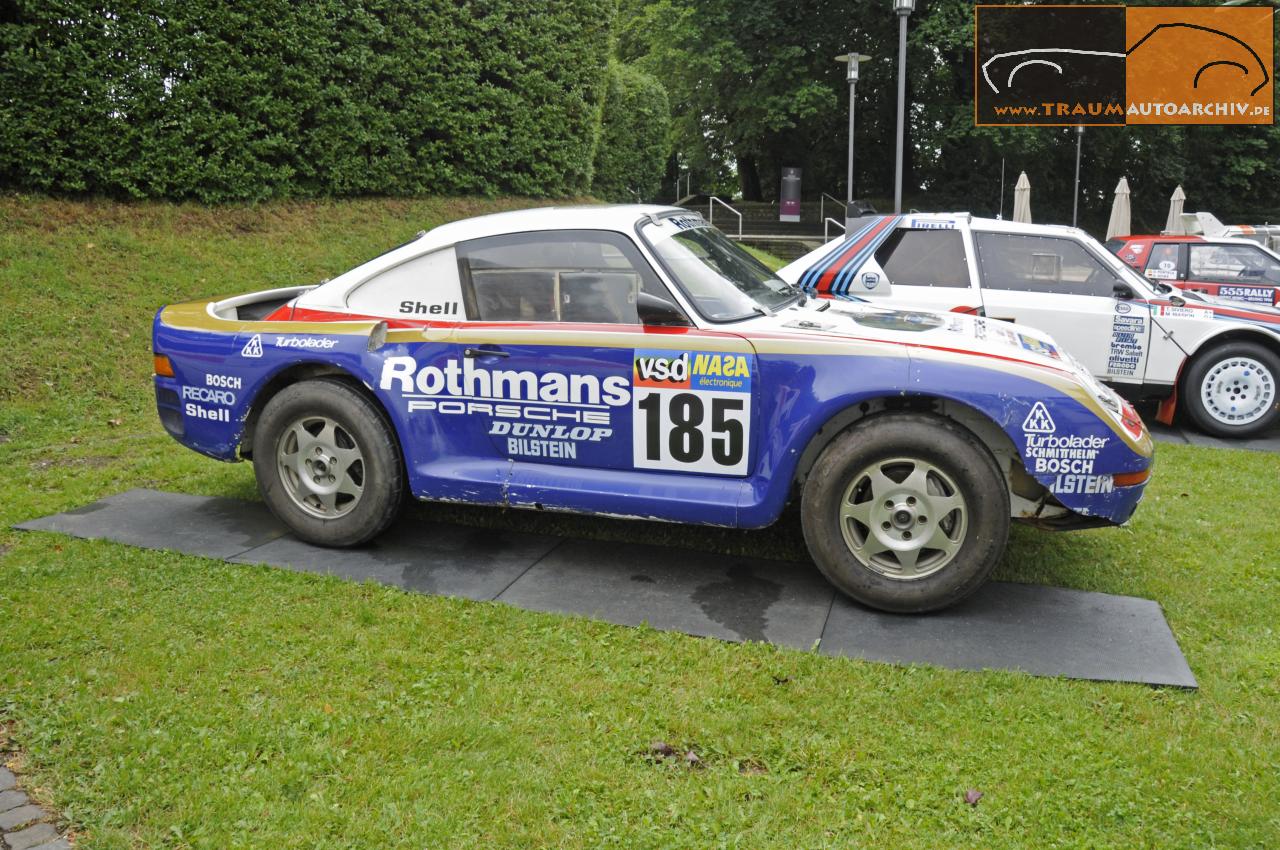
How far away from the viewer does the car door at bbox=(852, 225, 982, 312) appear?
8469 millimetres

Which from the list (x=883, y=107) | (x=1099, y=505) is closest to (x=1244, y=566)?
(x=1099, y=505)

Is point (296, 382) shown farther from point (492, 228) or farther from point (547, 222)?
point (547, 222)

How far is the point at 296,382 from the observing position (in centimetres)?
545

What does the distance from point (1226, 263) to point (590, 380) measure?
9.75m

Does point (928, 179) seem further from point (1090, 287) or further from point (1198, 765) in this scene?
point (1198, 765)

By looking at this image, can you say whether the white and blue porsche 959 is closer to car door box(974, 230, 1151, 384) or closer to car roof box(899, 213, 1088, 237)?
car door box(974, 230, 1151, 384)

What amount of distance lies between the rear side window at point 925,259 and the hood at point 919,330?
10.5 feet

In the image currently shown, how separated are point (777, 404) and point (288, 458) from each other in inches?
102

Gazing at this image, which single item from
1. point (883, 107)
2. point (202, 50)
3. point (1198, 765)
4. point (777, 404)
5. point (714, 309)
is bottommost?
point (1198, 765)

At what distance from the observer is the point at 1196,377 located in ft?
28.4

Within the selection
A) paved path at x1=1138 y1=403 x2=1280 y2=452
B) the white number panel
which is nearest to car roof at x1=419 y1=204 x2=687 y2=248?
the white number panel

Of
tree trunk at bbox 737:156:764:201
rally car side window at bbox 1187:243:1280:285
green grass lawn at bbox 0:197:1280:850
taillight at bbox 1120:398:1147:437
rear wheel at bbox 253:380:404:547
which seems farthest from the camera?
tree trunk at bbox 737:156:764:201

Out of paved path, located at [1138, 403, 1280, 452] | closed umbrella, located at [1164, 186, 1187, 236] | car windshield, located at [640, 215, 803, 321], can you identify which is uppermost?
closed umbrella, located at [1164, 186, 1187, 236]

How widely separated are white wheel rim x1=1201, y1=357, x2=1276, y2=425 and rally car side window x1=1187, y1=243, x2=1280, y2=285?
3443 millimetres
